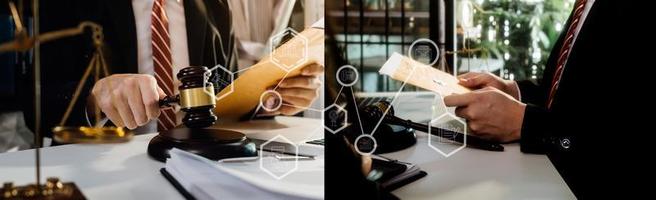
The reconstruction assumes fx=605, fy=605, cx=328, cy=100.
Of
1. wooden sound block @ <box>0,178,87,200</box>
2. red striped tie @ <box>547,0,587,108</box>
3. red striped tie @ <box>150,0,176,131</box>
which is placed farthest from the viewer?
red striped tie @ <box>547,0,587,108</box>

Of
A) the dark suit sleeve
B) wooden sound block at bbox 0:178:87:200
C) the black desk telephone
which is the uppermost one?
the dark suit sleeve

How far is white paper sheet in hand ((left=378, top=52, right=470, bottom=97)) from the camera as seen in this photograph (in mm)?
1297

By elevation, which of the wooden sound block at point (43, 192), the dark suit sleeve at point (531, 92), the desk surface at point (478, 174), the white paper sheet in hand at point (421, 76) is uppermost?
the white paper sheet in hand at point (421, 76)

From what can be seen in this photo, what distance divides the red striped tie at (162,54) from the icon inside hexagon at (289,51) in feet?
0.70

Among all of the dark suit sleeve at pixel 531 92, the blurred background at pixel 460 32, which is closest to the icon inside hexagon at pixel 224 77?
the blurred background at pixel 460 32

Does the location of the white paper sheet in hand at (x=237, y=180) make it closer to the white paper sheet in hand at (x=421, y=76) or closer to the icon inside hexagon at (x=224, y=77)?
the icon inside hexagon at (x=224, y=77)

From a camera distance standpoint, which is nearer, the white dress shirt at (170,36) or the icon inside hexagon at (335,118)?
the white dress shirt at (170,36)

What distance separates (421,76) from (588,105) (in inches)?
13.6

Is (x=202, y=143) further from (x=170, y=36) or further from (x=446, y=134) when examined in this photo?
(x=446, y=134)

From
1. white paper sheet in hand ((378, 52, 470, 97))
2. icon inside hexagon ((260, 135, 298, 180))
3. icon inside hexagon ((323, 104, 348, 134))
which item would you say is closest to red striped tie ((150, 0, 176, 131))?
icon inside hexagon ((260, 135, 298, 180))

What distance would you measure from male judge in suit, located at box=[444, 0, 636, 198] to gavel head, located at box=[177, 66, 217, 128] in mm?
504

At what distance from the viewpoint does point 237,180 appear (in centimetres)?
122

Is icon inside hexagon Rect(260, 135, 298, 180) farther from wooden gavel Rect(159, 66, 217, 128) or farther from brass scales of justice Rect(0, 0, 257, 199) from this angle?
wooden gavel Rect(159, 66, 217, 128)

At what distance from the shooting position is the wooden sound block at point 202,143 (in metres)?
1.19
